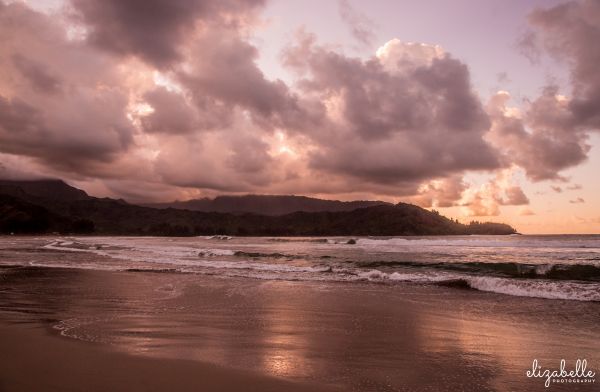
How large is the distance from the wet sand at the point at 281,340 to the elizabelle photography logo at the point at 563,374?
17cm

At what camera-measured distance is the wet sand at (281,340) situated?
5504 millimetres

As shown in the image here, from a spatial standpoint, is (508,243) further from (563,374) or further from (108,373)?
(108,373)

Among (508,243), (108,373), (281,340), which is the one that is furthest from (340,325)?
(508,243)

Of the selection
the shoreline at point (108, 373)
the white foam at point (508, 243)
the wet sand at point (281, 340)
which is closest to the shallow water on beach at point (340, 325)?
the wet sand at point (281, 340)

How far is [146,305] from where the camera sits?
1134 centimetres

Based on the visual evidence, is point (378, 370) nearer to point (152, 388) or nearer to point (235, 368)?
point (235, 368)

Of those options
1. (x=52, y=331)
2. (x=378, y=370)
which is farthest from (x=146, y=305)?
(x=378, y=370)

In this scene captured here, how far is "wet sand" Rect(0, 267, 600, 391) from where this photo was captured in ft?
18.1

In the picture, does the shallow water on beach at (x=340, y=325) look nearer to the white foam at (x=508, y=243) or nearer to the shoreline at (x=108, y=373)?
the shoreline at (x=108, y=373)

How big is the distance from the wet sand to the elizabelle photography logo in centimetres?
17

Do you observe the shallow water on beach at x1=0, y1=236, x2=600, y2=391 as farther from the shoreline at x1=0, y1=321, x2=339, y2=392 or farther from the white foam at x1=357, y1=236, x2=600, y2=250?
the white foam at x1=357, y1=236, x2=600, y2=250

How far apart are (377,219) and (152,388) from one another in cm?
17564

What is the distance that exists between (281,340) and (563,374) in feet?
15.7

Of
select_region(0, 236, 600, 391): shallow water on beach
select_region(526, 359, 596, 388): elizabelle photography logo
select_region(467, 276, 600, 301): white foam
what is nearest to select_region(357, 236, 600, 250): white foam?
select_region(467, 276, 600, 301): white foam
